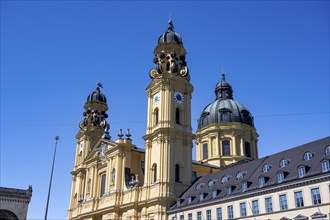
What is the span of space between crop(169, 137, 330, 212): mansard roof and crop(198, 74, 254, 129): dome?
28.2 meters

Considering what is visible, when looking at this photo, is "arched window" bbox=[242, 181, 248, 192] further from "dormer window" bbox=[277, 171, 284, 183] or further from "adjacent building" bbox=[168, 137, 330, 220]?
"dormer window" bbox=[277, 171, 284, 183]

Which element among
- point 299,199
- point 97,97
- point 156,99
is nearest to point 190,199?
point 299,199

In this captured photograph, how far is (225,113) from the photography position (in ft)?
262

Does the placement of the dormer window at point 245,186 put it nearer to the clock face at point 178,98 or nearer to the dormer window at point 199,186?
the dormer window at point 199,186

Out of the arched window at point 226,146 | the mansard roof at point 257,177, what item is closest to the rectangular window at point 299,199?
the mansard roof at point 257,177

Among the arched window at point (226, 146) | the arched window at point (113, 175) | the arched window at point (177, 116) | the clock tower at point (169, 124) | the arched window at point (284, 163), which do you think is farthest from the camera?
the arched window at point (226, 146)

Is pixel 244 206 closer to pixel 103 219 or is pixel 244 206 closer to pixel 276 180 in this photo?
pixel 276 180

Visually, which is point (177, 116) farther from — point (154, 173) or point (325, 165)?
point (325, 165)

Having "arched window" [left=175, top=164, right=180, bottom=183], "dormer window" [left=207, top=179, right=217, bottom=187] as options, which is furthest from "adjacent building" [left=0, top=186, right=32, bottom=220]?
"dormer window" [left=207, top=179, right=217, bottom=187]

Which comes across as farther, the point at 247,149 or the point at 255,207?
the point at 247,149

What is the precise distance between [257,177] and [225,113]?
126 ft

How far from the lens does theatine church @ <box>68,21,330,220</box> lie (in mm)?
41656

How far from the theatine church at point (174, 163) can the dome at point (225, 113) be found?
8.3 inches

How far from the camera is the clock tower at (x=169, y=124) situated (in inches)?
2105
